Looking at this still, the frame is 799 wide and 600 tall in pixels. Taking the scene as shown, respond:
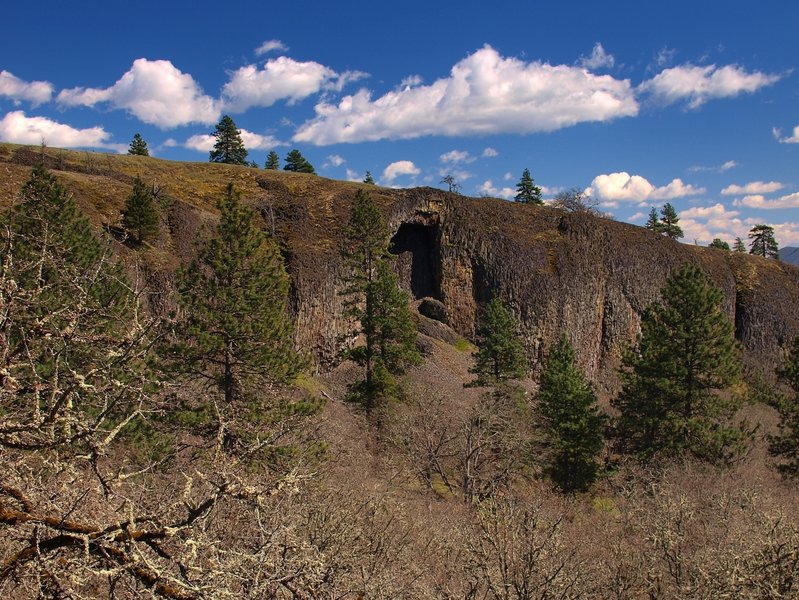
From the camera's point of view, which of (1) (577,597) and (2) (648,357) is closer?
(1) (577,597)

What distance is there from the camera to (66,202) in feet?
69.4

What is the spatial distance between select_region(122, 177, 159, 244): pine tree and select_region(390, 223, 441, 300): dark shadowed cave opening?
26514 millimetres

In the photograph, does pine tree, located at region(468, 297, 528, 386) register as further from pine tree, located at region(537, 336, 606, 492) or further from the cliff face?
the cliff face

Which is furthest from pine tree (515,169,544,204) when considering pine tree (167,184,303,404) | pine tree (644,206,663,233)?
pine tree (167,184,303,404)

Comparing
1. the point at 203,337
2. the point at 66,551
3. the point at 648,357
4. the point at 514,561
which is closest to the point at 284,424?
the point at 203,337

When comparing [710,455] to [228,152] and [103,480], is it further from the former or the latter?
[228,152]

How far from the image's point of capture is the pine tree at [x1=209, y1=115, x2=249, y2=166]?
271 feet

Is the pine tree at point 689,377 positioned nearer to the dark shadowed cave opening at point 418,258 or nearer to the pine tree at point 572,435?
the pine tree at point 572,435

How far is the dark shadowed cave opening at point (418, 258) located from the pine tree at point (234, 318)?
38.6 metres

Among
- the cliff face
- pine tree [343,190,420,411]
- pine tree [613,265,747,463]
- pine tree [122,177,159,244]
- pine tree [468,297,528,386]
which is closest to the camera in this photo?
pine tree [613,265,747,463]

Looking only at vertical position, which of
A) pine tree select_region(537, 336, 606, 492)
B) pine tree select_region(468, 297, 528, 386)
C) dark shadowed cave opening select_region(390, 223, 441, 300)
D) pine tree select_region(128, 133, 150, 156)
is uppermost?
pine tree select_region(128, 133, 150, 156)

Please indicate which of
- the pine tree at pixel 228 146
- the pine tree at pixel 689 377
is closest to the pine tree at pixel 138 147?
the pine tree at pixel 228 146

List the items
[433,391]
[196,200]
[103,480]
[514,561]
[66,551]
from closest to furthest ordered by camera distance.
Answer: [103,480], [66,551], [514,561], [433,391], [196,200]

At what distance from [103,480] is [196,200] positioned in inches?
2104
